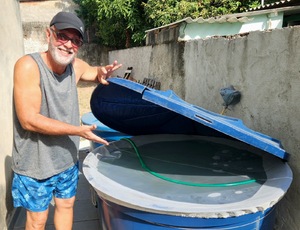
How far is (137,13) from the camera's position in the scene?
1061 cm

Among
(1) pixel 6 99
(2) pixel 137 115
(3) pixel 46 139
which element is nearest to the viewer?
(3) pixel 46 139

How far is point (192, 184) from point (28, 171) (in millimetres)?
1059

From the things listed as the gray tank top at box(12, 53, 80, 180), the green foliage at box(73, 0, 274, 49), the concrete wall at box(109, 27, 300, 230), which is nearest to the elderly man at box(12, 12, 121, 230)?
the gray tank top at box(12, 53, 80, 180)

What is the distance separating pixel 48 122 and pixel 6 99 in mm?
1370

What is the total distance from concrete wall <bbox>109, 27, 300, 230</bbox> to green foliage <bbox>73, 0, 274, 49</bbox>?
552 cm

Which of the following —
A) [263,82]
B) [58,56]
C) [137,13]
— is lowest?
[263,82]

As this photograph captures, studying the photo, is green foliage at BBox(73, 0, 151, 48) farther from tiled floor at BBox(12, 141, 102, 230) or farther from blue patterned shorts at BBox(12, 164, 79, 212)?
blue patterned shorts at BBox(12, 164, 79, 212)

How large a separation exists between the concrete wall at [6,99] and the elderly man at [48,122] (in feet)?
2.39

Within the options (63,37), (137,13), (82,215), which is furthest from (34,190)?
(137,13)

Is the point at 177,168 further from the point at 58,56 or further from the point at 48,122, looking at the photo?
the point at 58,56

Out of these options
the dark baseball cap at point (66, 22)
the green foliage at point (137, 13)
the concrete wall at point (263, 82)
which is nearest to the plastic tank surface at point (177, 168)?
the concrete wall at point (263, 82)

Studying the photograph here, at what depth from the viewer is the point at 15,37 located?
3.31 metres

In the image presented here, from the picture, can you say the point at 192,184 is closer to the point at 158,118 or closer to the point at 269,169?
the point at 269,169

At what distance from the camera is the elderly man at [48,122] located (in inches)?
67.7
